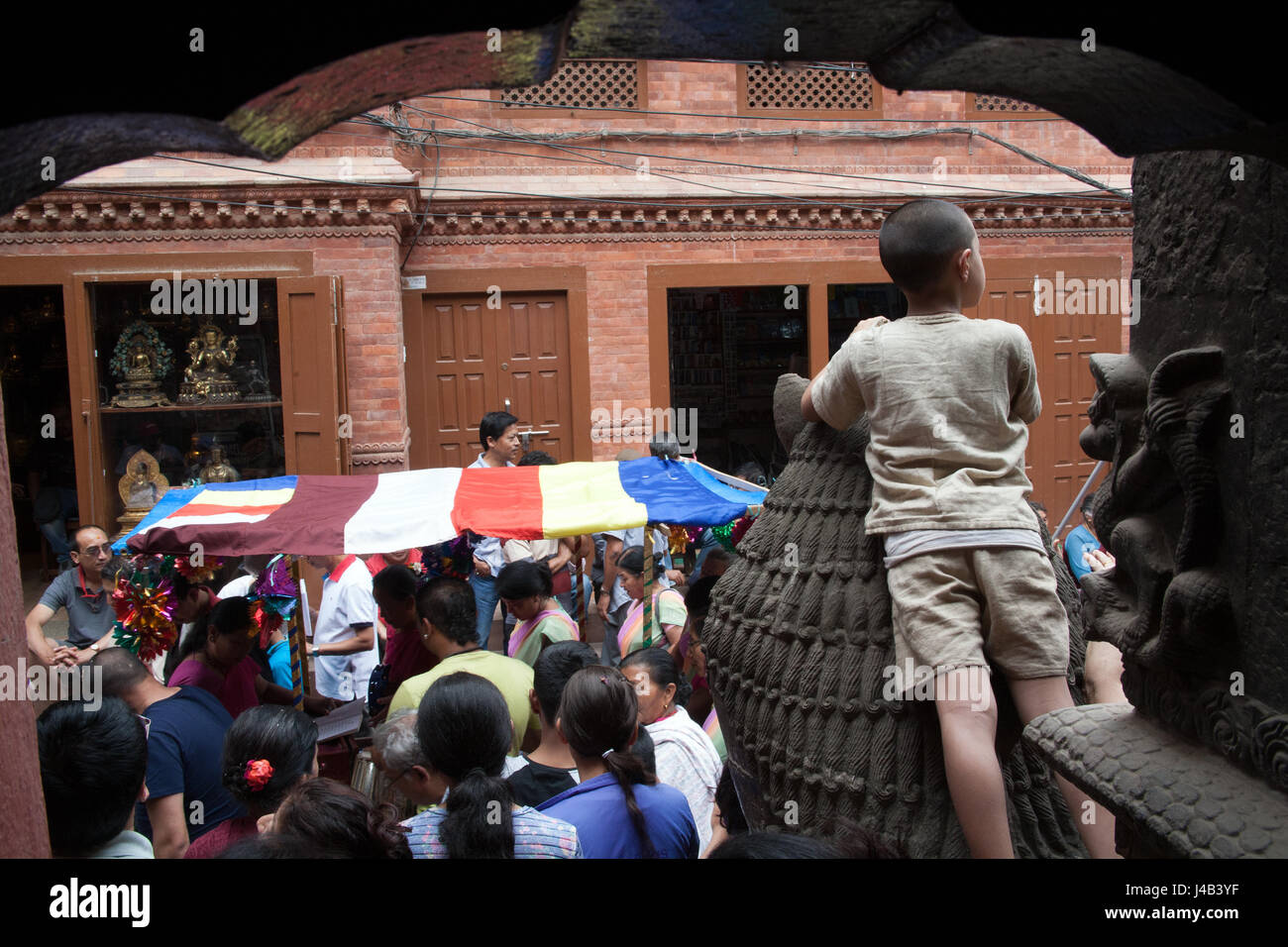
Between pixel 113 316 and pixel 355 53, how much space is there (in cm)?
1016

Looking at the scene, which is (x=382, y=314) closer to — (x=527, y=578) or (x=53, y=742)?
(x=527, y=578)

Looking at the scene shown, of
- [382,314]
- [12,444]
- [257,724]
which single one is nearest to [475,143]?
[382,314]

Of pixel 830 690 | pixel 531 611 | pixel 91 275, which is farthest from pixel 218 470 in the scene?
pixel 830 690

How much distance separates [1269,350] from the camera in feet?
5.47

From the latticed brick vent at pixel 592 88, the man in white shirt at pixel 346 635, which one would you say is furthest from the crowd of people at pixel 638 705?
the latticed brick vent at pixel 592 88

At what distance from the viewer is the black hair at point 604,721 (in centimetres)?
301

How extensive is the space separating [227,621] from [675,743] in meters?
2.10

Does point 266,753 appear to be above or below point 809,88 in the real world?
below

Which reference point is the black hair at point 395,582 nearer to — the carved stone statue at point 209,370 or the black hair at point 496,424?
the black hair at point 496,424

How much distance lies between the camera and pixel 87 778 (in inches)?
110

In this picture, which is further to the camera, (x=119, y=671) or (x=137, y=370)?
(x=137, y=370)

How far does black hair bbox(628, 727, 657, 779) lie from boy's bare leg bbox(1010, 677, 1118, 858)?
1178 mm

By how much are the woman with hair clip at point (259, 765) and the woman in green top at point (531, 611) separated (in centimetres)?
203

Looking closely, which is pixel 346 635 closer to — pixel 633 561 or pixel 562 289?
pixel 633 561
